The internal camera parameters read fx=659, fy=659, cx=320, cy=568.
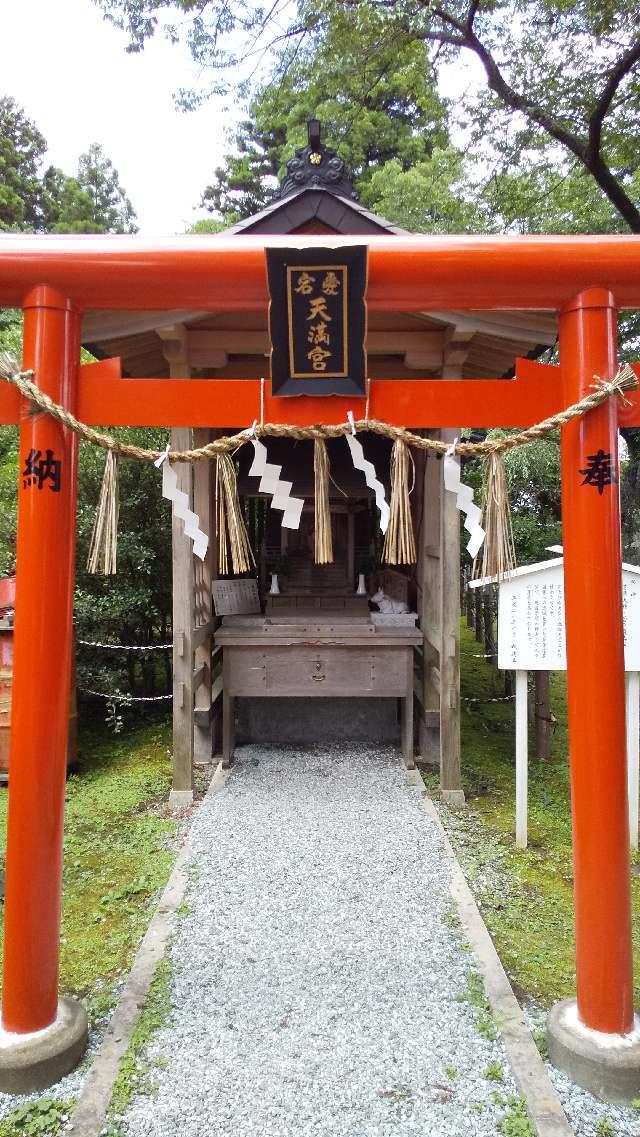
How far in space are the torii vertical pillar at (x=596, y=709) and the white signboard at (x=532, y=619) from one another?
2070 millimetres

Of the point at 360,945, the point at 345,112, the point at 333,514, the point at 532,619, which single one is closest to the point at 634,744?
the point at 532,619

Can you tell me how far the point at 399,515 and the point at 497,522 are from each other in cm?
44

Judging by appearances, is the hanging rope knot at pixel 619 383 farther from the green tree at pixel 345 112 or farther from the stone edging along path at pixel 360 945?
the green tree at pixel 345 112

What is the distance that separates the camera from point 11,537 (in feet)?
22.9

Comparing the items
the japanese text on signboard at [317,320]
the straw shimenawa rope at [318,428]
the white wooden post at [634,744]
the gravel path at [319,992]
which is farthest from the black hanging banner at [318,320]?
the white wooden post at [634,744]

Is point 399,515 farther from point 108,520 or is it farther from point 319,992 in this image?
point 319,992

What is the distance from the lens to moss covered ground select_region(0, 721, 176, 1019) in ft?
11.3

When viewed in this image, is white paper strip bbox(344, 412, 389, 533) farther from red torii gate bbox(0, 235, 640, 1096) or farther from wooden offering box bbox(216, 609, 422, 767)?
wooden offering box bbox(216, 609, 422, 767)

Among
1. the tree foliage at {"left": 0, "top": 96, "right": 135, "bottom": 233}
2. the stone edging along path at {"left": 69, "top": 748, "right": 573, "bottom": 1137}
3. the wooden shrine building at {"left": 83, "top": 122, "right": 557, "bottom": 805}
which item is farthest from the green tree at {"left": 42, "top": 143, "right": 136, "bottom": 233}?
the stone edging along path at {"left": 69, "top": 748, "right": 573, "bottom": 1137}

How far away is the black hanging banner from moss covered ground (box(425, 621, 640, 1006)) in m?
3.00

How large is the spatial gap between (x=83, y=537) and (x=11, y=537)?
872 millimetres

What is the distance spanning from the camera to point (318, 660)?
5945mm

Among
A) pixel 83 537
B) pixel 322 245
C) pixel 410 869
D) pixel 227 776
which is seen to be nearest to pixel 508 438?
pixel 322 245

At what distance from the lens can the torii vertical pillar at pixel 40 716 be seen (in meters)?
2.60
